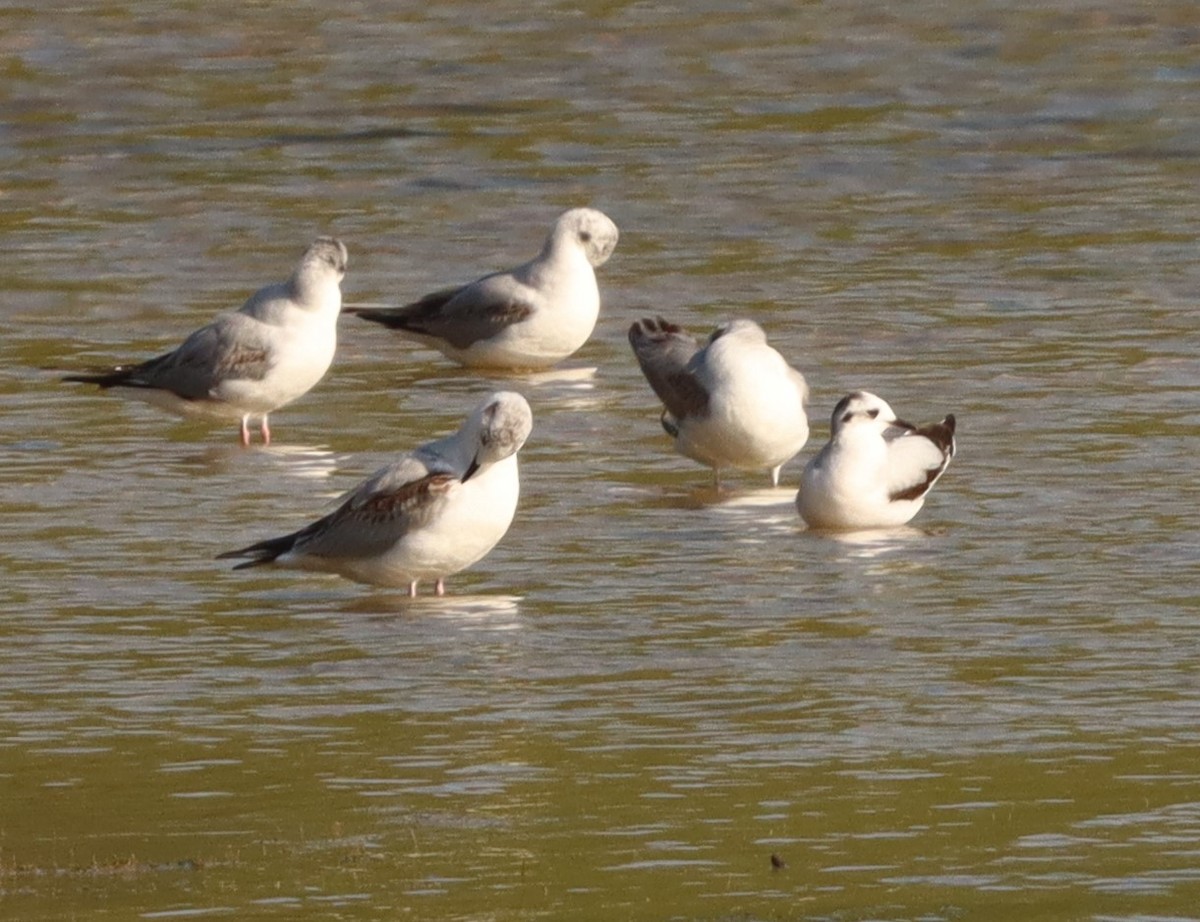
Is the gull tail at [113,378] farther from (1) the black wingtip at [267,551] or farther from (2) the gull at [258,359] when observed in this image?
(1) the black wingtip at [267,551]

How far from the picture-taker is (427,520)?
10.1m

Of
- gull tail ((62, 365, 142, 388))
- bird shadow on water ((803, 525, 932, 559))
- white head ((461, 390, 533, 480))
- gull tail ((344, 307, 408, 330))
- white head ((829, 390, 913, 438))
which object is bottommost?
bird shadow on water ((803, 525, 932, 559))

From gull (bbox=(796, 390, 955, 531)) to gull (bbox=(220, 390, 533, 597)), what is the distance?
1353 millimetres

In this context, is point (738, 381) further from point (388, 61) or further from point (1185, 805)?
point (388, 61)

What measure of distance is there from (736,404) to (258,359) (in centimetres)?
255

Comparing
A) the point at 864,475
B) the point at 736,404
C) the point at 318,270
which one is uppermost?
the point at 318,270

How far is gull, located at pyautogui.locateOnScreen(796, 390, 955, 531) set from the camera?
438 inches

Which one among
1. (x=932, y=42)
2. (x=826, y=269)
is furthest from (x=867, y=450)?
(x=932, y=42)

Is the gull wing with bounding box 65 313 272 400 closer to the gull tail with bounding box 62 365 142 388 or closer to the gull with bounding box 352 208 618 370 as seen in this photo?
the gull tail with bounding box 62 365 142 388

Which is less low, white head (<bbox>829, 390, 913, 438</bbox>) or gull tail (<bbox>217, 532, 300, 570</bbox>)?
white head (<bbox>829, 390, 913, 438</bbox>)

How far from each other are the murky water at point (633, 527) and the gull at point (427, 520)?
7.6 inches

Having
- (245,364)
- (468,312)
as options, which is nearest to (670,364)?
(245,364)

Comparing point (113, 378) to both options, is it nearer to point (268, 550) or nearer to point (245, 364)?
point (245, 364)

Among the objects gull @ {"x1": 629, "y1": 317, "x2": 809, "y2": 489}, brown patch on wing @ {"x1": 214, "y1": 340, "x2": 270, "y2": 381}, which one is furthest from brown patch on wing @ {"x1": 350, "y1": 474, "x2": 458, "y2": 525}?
brown patch on wing @ {"x1": 214, "y1": 340, "x2": 270, "y2": 381}
